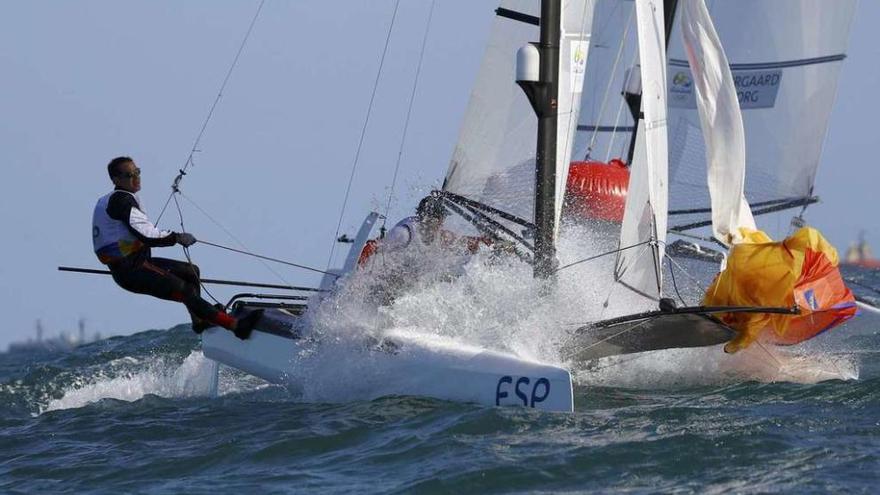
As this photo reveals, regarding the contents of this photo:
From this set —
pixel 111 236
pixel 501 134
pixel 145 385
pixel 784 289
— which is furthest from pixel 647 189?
pixel 145 385

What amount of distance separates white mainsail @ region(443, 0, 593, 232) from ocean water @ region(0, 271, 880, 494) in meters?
1.43

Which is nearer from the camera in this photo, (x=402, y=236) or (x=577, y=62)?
(x=402, y=236)

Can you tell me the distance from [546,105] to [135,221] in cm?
226


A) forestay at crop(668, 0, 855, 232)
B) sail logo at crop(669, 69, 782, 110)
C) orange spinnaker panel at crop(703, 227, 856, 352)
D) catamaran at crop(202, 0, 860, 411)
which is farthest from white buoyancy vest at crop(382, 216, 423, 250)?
sail logo at crop(669, 69, 782, 110)

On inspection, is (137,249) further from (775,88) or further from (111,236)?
(775,88)

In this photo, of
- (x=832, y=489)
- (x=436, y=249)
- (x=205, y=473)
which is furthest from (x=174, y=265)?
(x=832, y=489)

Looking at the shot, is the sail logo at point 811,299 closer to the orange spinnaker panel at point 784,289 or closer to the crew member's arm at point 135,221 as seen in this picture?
the orange spinnaker panel at point 784,289

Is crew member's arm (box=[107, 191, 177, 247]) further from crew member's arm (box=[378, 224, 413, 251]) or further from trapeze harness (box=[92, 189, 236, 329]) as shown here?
crew member's arm (box=[378, 224, 413, 251])

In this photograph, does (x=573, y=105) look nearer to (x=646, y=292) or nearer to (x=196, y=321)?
(x=646, y=292)

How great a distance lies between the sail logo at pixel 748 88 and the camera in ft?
38.3

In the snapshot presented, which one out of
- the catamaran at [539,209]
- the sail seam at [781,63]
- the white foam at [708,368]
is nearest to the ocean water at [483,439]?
the white foam at [708,368]

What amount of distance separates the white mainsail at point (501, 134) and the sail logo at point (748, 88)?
2.88m

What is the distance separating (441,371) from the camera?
23.1 ft

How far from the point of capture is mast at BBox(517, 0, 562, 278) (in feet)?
26.1
